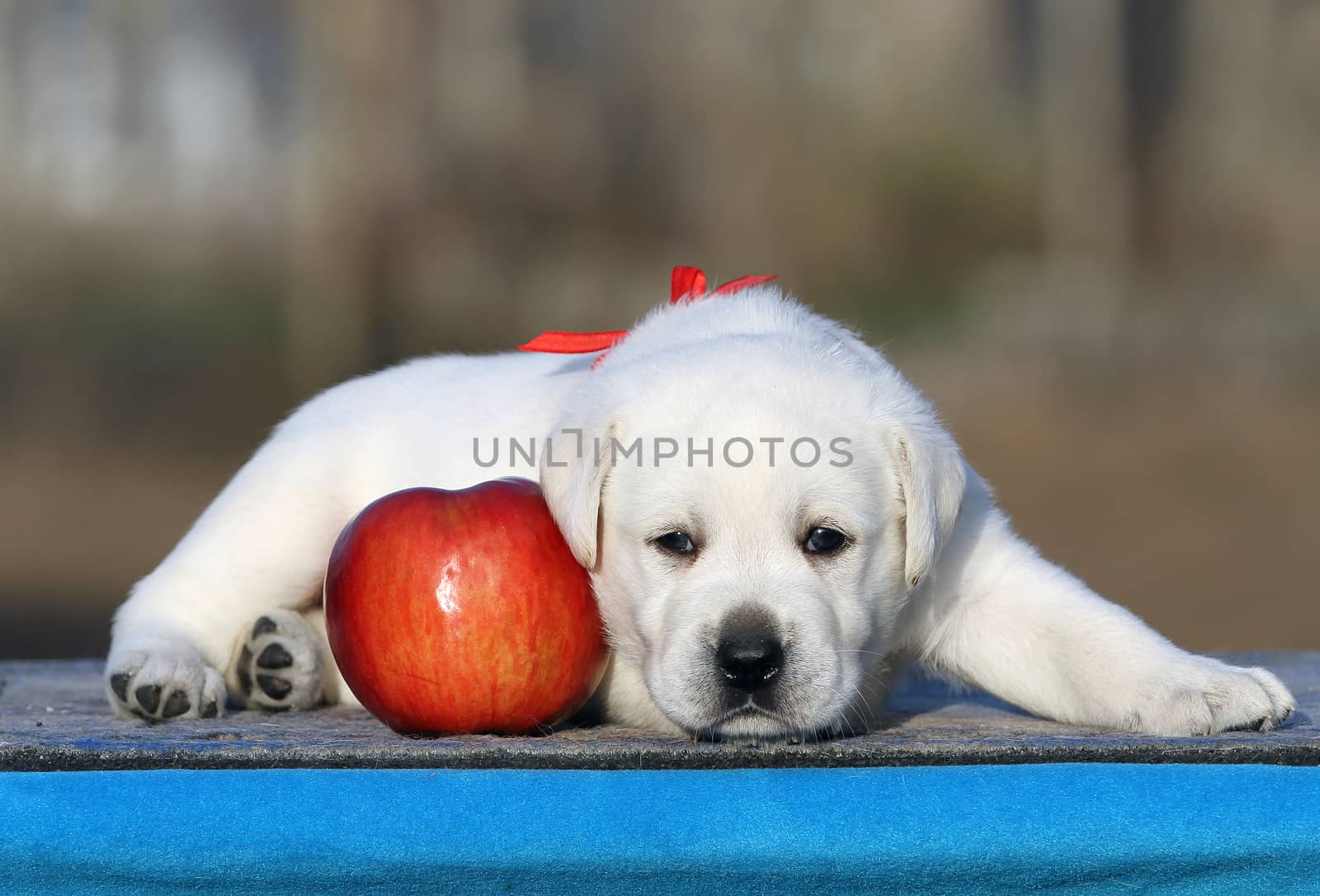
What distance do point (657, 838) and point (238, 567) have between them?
170 centimetres

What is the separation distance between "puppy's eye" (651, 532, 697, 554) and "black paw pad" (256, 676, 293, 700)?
102 centimetres

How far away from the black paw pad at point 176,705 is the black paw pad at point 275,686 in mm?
247

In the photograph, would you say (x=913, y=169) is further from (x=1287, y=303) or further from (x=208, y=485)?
(x=208, y=485)

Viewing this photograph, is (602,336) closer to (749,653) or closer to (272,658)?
(272,658)

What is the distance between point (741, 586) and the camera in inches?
114

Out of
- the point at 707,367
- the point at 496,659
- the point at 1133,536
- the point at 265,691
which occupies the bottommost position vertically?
the point at 1133,536

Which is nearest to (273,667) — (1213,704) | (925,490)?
(925,490)

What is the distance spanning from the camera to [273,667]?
3.51 m

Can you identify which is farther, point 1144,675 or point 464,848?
point 1144,675

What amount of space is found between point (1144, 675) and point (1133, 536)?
8903 millimetres

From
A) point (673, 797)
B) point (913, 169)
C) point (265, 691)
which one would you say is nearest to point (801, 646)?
point (673, 797)

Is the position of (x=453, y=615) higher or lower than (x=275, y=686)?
higher

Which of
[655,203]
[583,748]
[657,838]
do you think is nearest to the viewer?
[657,838]

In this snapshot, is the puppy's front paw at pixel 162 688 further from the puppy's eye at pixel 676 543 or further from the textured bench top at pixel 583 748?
the puppy's eye at pixel 676 543
